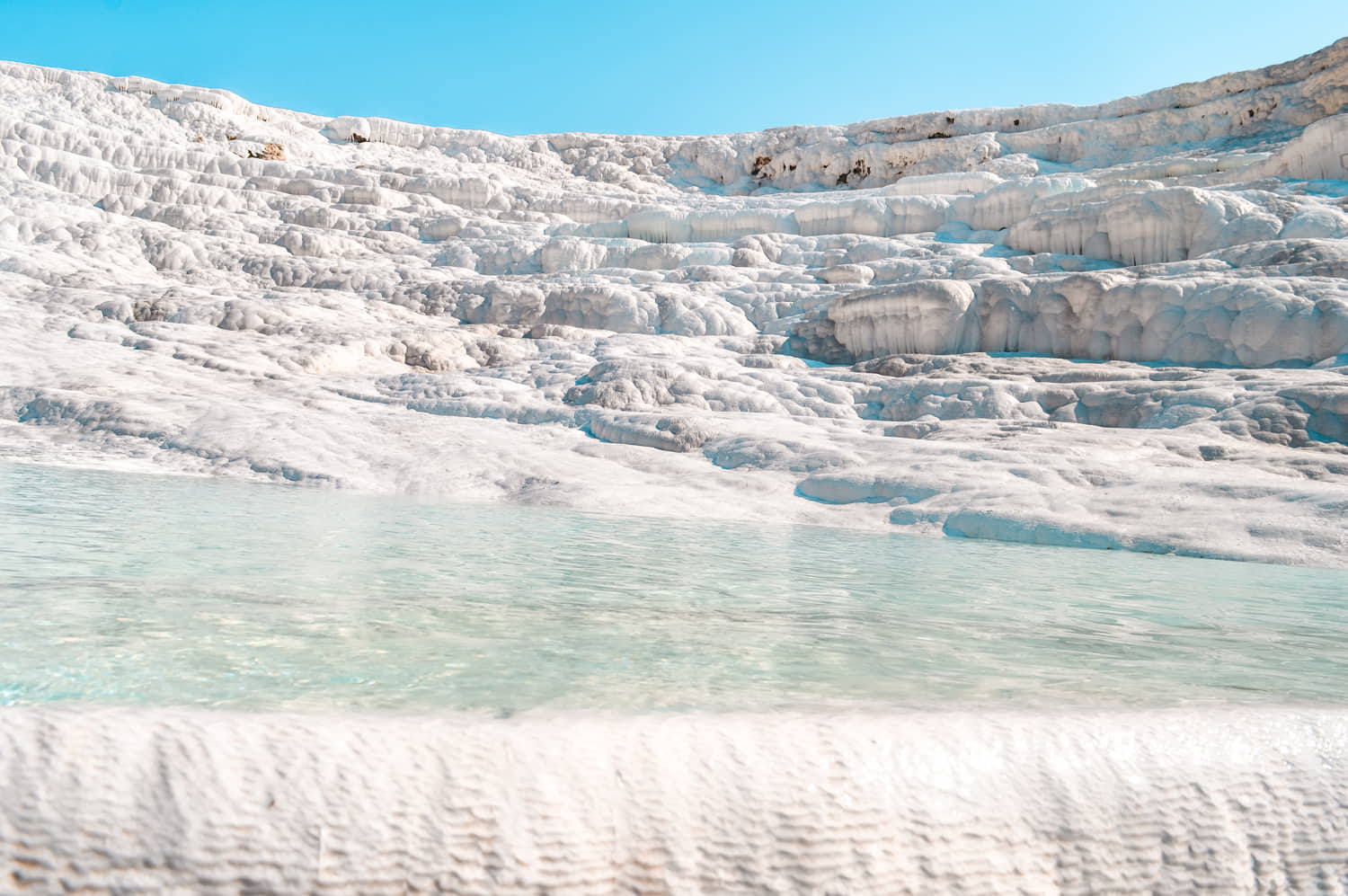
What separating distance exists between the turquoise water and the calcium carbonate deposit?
0.55 metres

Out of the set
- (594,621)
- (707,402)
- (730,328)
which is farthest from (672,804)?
(730,328)

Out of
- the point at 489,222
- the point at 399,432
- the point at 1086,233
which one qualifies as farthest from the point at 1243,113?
the point at 399,432

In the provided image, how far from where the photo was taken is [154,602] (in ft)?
10.5

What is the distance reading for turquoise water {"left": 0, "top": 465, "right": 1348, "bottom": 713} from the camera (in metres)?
2.34

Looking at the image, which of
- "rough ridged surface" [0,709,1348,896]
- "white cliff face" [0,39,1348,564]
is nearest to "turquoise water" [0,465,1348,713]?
"rough ridged surface" [0,709,1348,896]

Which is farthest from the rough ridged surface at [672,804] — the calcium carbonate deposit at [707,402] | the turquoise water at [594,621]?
the turquoise water at [594,621]

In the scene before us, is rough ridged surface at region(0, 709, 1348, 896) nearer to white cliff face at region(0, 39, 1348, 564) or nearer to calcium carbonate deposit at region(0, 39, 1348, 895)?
calcium carbonate deposit at region(0, 39, 1348, 895)

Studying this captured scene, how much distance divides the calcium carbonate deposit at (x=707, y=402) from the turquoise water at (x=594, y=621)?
1.80 feet

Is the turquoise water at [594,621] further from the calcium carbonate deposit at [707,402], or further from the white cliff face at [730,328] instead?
the white cliff face at [730,328]

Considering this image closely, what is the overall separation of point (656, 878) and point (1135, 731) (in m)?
1.12

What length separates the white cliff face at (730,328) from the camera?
30.0 feet

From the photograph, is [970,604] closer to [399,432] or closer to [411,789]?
[411,789]

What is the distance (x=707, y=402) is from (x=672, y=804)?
1127 cm

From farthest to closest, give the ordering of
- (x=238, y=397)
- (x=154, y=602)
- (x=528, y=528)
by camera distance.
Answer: (x=238, y=397)
(x=528, y=528)
(x=154, y=602)
